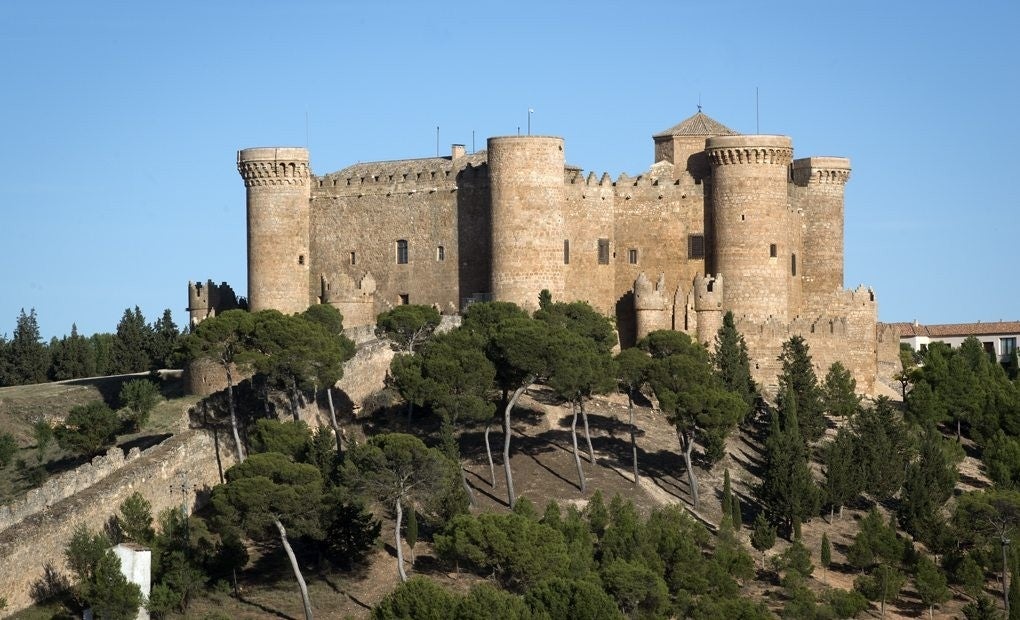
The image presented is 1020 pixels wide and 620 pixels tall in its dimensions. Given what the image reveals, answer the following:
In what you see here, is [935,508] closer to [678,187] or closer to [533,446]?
[533,446]

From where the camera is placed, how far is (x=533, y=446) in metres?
55.8

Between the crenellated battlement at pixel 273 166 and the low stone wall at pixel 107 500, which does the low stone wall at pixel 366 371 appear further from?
the crenellated battlement at pixel 273 166

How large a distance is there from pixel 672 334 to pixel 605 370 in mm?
4326

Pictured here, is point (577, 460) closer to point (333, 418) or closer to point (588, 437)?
point (588, 437)

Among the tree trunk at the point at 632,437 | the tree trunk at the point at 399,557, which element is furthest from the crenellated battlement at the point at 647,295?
the tree trunk at the point at 399,557

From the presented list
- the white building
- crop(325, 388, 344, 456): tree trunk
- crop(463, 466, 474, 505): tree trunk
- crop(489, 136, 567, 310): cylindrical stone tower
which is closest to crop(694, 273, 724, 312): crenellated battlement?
crop(489, 136, 567, 310): cylindrical stone tower

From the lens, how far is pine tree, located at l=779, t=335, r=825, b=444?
6019 cm

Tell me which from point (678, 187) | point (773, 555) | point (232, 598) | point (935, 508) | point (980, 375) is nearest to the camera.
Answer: point (232, 598)

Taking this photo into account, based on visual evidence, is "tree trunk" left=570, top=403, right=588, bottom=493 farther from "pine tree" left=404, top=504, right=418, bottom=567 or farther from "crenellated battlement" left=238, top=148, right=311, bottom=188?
"crenellated battlement" left=238, top=148, right=311, bottom=188

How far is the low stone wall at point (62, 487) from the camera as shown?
46.0m

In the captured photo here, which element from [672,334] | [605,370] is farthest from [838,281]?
[605,370]

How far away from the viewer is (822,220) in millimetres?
67625

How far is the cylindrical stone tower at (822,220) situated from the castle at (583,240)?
0.04 metres

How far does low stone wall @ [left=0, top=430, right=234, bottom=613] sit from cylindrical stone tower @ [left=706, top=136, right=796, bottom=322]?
18.5m
